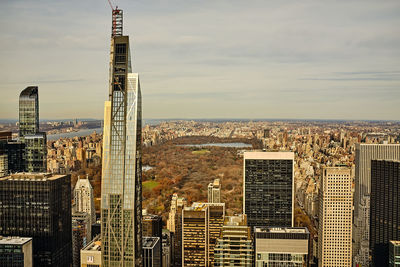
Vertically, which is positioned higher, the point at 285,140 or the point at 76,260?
the point at 285,140

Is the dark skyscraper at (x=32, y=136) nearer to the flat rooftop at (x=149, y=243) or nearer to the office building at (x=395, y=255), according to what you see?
the flat rooftop at (x=149, y=243)

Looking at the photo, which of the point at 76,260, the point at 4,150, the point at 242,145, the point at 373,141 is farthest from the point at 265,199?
the point at 4,150

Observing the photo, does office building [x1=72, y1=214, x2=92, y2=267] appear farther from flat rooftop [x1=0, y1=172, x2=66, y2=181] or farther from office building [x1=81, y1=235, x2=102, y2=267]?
flat rooftop [x1=0, y1=172, x2=66, y2=181]

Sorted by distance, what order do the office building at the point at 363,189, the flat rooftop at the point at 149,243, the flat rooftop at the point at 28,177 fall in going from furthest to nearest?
the office building at the point at 363,189, the flat rooftop at the point at 149,243, the flat rooftop at the point at 28,177

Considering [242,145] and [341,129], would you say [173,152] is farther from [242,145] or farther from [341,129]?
[341,129]

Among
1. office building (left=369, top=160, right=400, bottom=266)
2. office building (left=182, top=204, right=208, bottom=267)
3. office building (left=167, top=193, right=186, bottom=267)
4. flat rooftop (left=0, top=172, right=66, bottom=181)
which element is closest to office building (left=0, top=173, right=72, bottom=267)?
flat rooftop (left=0, top=172, right=66, bottom=181)

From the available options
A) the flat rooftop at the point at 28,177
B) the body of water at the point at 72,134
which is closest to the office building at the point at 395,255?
the body of water at the point at 72,134
